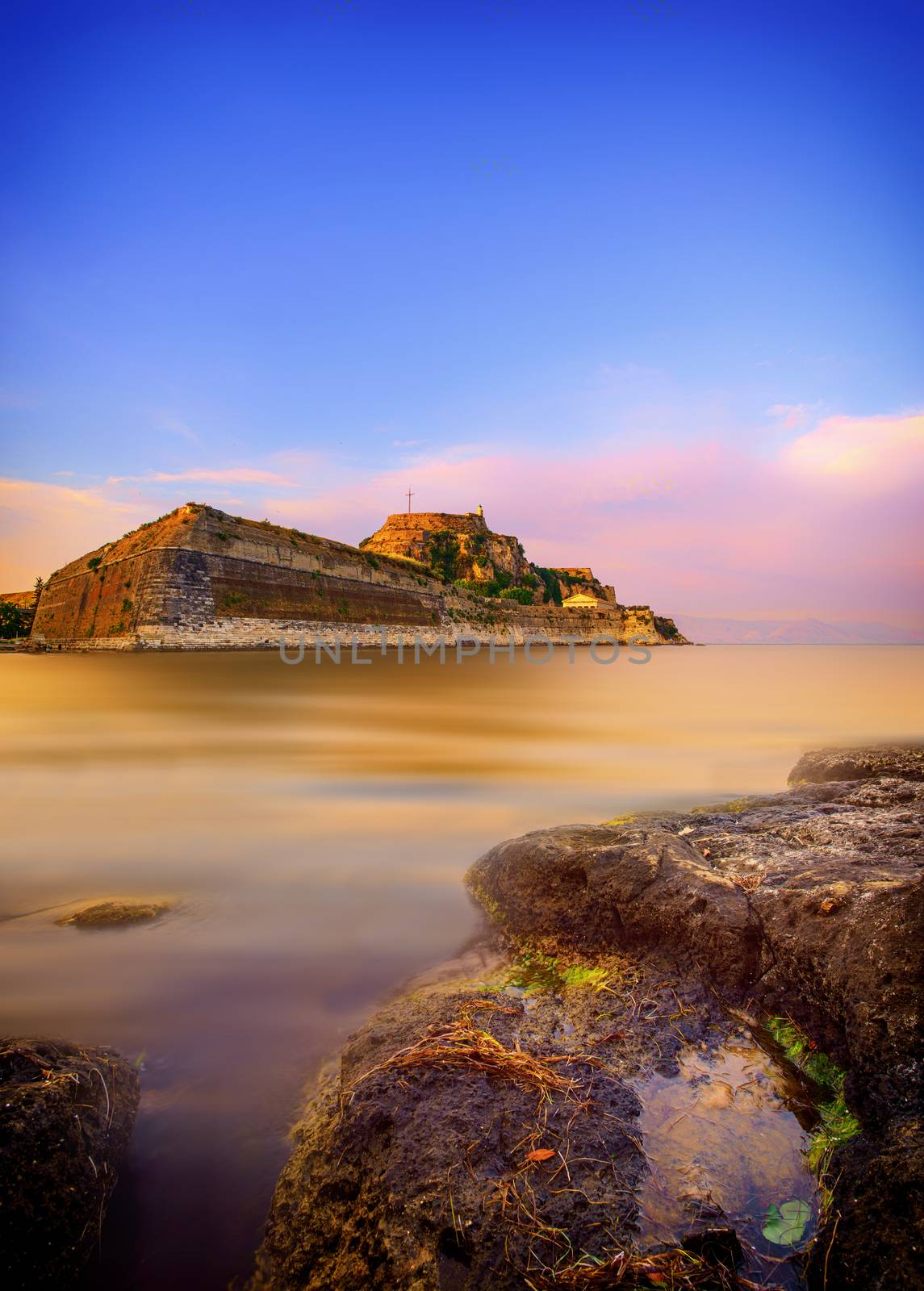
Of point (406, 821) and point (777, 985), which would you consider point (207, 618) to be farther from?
point (777, 985)

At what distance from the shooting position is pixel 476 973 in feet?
8.41

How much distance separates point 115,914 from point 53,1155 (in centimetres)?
199

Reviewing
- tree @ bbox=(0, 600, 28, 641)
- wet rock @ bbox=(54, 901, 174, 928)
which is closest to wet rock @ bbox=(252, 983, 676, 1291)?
wet rock @ bbox=(54, 901, 174, 928)

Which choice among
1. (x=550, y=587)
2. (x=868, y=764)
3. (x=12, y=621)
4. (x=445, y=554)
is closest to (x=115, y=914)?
(x=868, y=764)

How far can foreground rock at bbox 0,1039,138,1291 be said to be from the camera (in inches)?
51.1

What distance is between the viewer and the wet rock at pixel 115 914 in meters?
3.10

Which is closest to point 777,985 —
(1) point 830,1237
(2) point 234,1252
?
(1) point 830,1237

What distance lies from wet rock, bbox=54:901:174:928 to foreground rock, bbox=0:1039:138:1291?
58.2 inches

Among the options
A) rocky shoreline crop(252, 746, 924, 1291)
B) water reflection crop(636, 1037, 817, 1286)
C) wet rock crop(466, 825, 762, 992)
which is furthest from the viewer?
wet rock crop(466, 825, 762, 992)

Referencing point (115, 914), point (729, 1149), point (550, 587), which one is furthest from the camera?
point (550, 587)

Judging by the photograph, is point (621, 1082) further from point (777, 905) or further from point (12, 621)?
point (12, 621)

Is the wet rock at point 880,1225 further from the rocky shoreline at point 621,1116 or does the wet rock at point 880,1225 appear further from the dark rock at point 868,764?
the dark rock at point 868,764

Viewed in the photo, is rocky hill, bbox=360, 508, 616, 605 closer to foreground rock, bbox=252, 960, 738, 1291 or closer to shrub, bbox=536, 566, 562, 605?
shrub, bbox=536, 566, 562, 605

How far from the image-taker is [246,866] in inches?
157
